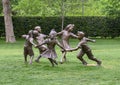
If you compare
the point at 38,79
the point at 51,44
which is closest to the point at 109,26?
the point at 51,44

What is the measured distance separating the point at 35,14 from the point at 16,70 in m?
26.8

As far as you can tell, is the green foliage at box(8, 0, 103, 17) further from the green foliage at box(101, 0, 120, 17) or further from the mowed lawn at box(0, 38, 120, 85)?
the mowed lawn at box(0, 38, 120, 85)

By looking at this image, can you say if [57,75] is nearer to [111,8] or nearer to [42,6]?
[42,6]

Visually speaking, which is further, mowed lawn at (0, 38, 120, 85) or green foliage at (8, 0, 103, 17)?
green foliage at (8, 0, 103, 17)

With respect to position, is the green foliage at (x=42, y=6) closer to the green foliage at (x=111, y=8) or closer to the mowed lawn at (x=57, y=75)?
the green foliage at (x=111, y=8)

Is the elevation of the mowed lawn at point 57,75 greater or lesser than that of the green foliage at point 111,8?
greater

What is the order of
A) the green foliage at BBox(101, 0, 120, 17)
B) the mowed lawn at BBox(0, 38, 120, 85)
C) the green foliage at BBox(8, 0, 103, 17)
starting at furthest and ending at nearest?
the green foliage at BBox(8, 0, 103, 17) → the green foliage at BBox(101, 0, 120, 17) → the mowed lawn at BBox(0, 38, 120, 85)

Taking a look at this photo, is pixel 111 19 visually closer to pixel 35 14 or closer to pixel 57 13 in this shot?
pixel 57 13

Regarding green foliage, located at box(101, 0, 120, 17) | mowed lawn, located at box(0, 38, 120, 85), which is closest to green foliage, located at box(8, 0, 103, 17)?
green foliage, located at box(101, 0, 120, 17)

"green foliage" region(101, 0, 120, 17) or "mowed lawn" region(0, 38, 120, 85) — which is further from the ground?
"mowed lawn" region(0, 38, 120, 85)

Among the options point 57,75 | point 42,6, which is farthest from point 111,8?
point 57,75

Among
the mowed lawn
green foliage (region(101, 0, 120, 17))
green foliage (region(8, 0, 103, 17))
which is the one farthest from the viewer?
green foliage (region(8, 0, 103, 17))

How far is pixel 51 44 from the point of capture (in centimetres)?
1138

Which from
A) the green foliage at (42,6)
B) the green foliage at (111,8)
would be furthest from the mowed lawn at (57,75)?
the green foliage at (42,6)
